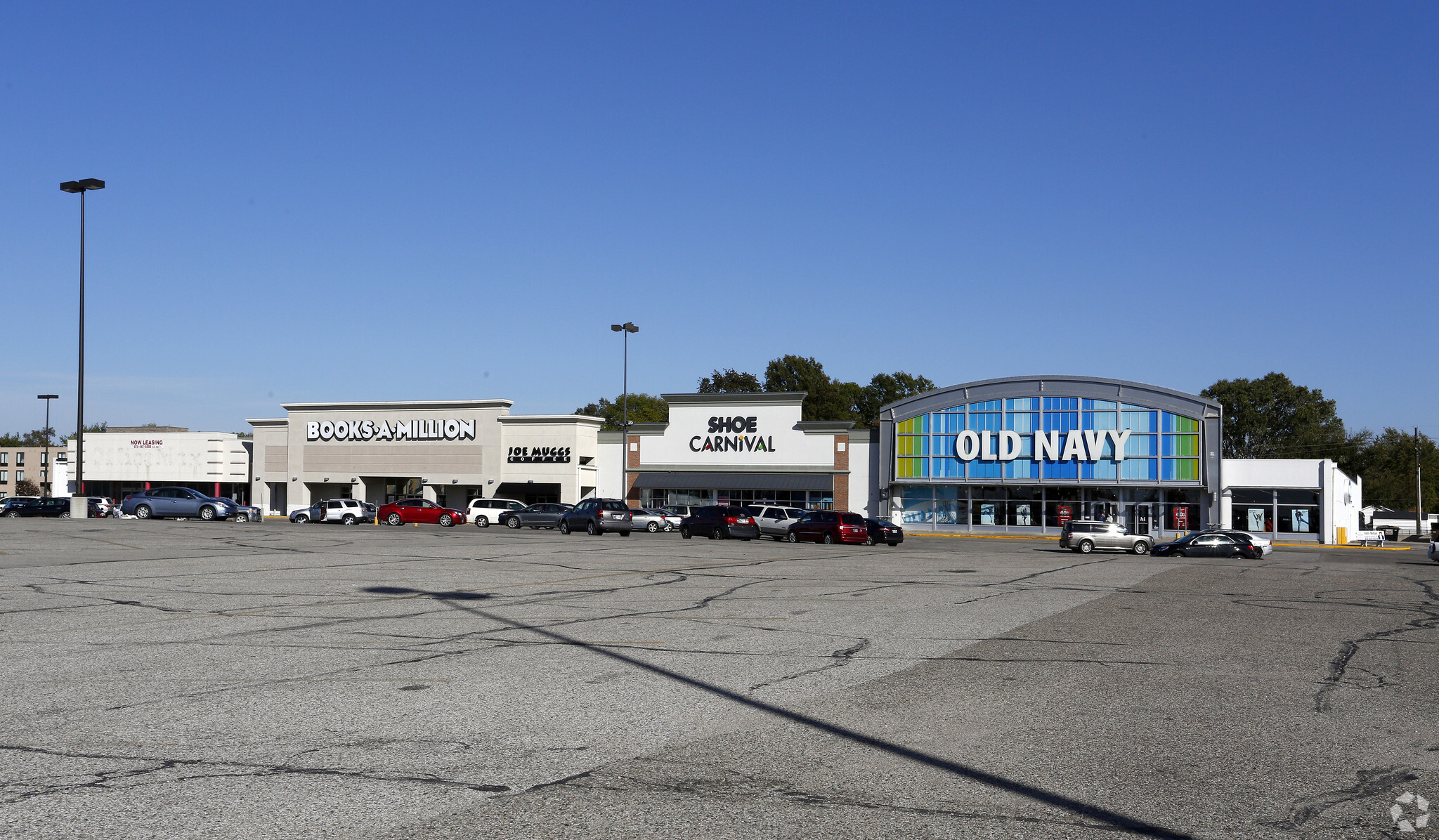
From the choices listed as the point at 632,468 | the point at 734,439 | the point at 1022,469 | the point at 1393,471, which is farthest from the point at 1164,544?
the point at 1393,471

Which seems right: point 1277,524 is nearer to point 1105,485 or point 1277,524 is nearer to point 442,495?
point 1105,485

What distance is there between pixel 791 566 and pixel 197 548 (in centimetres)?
1648

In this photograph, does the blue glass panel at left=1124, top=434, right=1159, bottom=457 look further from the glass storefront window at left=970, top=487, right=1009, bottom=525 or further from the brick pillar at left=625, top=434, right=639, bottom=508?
the brick pillar at left=625, top=434, right=639, bottom=508

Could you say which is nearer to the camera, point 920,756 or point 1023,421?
point 920,756

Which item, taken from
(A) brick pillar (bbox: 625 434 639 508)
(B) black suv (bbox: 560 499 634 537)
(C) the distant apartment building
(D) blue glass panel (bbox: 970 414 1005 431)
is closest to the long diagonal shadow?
(B) black suv (bbox: 560 499 634 537)

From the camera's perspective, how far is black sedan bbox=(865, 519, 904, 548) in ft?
153

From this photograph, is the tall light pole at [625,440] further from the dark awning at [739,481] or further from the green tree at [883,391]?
the green tree at [883,391]

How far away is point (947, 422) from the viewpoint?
61719mm

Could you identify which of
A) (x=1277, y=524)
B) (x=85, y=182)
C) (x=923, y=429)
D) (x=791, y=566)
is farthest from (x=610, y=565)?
(x=1277, y=524)

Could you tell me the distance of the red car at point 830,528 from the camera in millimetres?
45344

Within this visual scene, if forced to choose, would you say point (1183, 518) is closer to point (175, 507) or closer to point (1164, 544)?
point (1164, 544)

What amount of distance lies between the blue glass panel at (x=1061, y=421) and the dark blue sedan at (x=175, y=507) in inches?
1641

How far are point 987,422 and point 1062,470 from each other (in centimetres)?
472

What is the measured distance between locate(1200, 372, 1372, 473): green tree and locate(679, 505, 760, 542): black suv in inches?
3141
